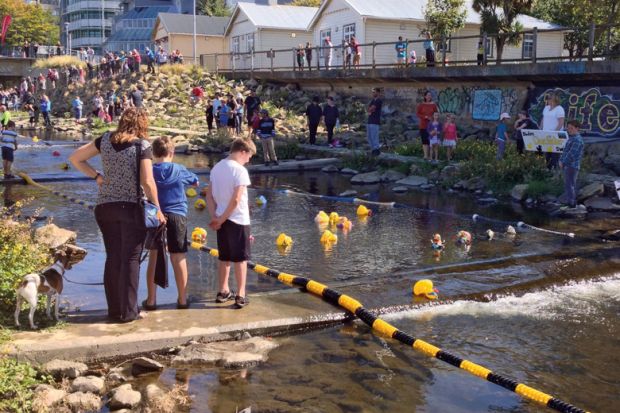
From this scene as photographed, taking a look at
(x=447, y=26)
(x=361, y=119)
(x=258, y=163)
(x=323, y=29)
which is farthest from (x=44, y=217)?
(x=323, y=29)

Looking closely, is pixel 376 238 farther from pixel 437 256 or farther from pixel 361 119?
pixel 361 119

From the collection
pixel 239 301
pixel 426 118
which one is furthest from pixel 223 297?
pixel 426 118

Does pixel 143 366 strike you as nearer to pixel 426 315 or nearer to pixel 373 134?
pixel 426 315

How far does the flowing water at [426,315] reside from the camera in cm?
547

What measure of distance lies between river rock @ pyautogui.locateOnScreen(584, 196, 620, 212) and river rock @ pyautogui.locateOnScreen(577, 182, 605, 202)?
0.10 metres

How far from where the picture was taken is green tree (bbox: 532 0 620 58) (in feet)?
98.5

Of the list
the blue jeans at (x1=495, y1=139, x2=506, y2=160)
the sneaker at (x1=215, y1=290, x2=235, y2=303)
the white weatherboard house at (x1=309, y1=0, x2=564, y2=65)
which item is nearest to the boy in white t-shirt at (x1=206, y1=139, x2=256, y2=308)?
the sneaker at (x1=215, y1=290, x2=235, y2=303)

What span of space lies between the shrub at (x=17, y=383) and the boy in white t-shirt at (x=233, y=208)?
2149mm

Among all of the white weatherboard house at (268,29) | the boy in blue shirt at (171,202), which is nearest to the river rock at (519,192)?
the boy in blue shirt at (171,202)

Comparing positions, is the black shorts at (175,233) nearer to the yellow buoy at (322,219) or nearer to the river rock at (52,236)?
the river rock at (52,236)

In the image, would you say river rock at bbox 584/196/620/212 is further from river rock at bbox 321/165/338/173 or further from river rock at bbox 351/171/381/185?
river rock at bbox 321/165/338/173

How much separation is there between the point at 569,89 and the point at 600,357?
16.4 m

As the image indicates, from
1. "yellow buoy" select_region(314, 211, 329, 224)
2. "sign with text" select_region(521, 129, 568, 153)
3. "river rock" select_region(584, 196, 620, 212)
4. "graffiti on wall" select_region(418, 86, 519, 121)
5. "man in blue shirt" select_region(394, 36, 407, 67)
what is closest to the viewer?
"yellow buoy" select_region(314, 211, 329, 224)

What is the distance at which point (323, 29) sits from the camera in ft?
137
